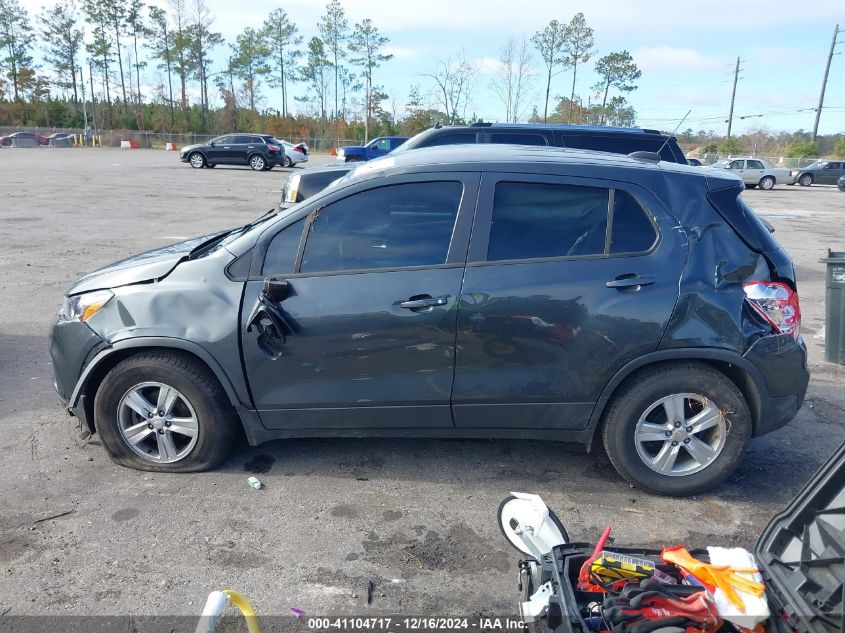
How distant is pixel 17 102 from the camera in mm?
69562

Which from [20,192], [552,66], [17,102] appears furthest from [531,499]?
[17,102]

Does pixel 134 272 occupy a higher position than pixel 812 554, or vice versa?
pixel 134 272

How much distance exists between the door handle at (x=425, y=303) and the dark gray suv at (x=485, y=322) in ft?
0.04

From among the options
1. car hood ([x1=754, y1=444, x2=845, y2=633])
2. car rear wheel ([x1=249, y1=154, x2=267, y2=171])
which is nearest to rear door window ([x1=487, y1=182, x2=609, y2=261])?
car hood ([x1=754, y1=444, x2=845, y2=633])

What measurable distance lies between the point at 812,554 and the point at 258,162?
32.6 m

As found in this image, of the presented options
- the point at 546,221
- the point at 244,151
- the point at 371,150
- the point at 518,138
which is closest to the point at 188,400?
the point at 546,221

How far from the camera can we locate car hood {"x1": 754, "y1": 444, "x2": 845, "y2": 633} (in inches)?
79.0

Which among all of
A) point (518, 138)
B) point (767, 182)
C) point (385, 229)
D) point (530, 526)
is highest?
point (518, 138)

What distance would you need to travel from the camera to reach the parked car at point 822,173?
1446 inches

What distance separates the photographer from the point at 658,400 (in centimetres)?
373

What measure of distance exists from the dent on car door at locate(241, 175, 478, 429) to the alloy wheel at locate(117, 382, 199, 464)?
0.49m

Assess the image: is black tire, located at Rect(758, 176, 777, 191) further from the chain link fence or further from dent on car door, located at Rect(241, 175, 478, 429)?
the chain link fence

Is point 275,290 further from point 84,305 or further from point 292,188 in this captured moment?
point 292,188

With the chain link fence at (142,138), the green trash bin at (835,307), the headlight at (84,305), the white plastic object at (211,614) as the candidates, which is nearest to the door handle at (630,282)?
the white plastic object at (211,614)
